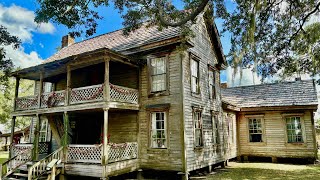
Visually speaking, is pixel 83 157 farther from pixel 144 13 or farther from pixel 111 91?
pixel 144 13

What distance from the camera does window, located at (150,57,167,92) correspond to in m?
13.3

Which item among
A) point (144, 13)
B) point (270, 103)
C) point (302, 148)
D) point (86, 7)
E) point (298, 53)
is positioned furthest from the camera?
point (270, 103)

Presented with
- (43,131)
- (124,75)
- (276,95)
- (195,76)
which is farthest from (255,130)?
(43,131)

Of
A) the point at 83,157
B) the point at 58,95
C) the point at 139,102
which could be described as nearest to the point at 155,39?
the point at 139,102

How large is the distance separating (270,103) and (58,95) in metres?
14.4

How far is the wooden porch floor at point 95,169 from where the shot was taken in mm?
10875

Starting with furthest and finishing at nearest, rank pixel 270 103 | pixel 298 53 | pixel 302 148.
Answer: pixel 270 103
pixel 302 148
pixel 298 53

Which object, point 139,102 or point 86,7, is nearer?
point 86,7

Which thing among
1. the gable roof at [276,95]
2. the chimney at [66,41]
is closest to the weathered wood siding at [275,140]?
the gable roof at [276,95]

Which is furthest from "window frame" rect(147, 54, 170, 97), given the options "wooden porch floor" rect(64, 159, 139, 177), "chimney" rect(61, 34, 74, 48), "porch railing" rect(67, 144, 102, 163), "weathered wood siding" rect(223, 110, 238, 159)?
"chimney" rect(61, 34, 74, 48)

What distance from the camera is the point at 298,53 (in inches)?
518

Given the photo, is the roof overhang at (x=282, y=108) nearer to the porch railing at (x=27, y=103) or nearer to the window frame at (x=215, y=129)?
the window frame at (x=215, y=129)

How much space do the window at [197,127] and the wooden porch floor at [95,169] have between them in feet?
12.3

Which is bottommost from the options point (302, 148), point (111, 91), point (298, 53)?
point (302, 148)
